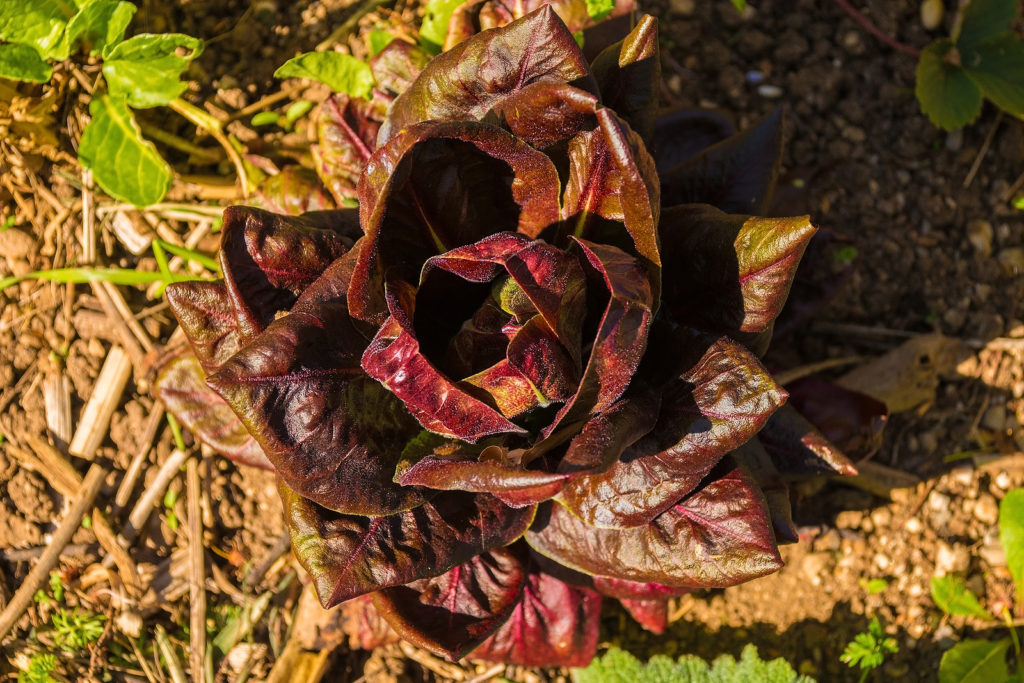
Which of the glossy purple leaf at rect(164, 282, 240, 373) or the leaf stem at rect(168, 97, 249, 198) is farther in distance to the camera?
the leaf stem at rect(168, 97, 249, 198)

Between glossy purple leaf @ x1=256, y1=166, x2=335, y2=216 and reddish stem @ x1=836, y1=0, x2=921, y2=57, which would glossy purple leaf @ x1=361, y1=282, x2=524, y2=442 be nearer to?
glossy purple leaf @ x1=256, y1=166, x2=335, y2=216

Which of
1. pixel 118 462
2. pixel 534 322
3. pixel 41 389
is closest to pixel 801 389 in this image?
pixel 534 322

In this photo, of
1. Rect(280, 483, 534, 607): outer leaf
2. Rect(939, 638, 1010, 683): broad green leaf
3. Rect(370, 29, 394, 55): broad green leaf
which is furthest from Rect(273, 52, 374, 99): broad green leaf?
Rect(939, 638, 1010, 683): broad green leaf

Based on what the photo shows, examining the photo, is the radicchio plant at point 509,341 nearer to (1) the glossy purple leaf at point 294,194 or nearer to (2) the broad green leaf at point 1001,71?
(1) the glossy purple leaf at point 294,194

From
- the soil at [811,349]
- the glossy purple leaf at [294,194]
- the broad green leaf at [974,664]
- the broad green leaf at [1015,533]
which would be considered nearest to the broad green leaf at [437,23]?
the glossy purple leaf at [294,194]

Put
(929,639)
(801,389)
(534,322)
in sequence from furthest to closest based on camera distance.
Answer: (929,639), (801,389), (534,322)

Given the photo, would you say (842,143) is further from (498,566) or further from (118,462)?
(118,462)

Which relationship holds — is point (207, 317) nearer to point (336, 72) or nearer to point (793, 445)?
point (336, 72)
